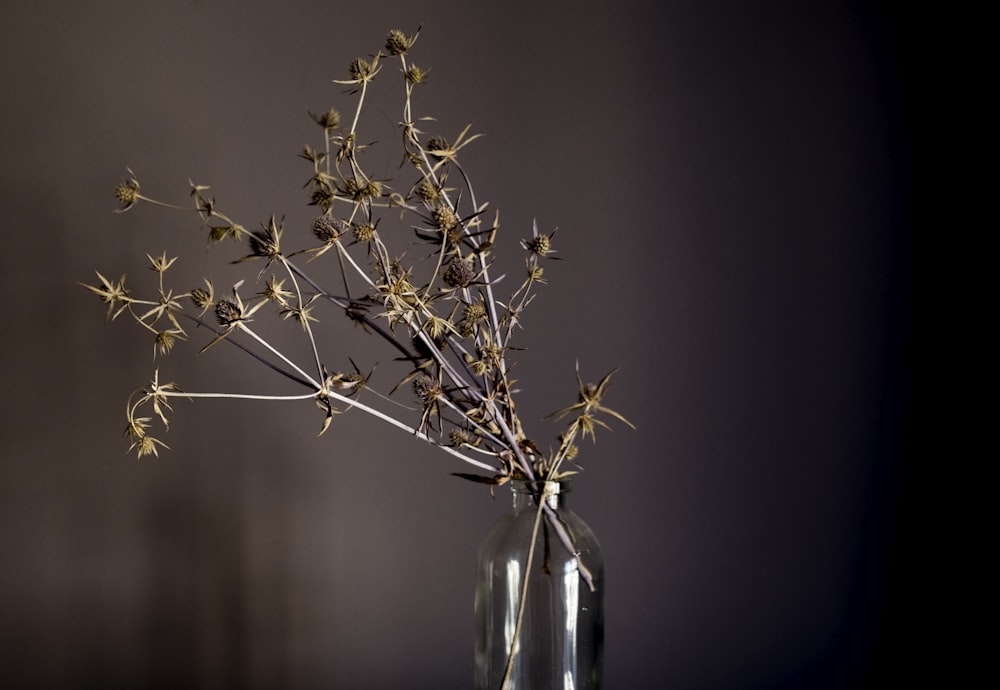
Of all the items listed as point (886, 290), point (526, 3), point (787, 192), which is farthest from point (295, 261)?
point (886, 290)

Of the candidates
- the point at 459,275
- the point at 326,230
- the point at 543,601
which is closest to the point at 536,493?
the point at 543,601

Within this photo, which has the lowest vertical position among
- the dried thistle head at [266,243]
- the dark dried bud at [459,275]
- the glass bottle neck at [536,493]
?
the glass bottle neck at [536,493]

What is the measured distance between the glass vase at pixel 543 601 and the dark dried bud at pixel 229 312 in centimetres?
34

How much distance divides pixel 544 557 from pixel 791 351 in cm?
56

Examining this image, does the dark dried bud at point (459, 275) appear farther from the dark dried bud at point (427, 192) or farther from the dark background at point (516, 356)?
the dark background at point (516, 356)

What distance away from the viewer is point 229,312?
83cm

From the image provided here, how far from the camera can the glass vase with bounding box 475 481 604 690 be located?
2.90 feet

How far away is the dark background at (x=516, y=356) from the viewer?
1220 mm

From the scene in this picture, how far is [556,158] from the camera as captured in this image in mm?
1266

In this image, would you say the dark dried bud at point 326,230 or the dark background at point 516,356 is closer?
the dark dried bud at point 326,230

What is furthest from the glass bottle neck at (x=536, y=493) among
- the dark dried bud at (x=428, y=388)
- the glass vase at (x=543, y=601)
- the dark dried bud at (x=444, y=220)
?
the dark dried bud at (x=444, y=220)

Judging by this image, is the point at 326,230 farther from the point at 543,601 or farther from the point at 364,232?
the point at 543,601

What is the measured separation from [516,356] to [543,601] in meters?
0.45

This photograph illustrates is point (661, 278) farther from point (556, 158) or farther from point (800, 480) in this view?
point (800, 480)
